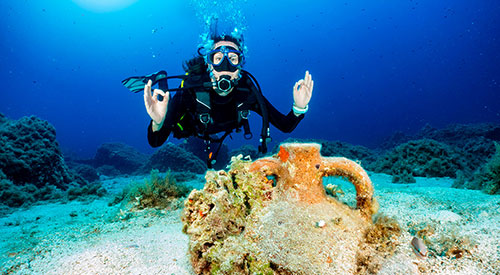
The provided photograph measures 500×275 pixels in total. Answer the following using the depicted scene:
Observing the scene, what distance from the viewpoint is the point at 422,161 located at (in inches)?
291

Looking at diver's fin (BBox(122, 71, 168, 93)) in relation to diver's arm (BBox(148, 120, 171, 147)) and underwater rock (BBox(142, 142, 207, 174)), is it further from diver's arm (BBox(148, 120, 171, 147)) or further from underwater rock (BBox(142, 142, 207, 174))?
underwater rock (BBox(142, 142, 207, 174))

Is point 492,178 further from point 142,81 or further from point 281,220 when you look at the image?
point 142,81

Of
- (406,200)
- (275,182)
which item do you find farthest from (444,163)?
(275,182)

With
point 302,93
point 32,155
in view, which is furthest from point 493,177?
point 32,155

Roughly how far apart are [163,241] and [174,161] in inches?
444

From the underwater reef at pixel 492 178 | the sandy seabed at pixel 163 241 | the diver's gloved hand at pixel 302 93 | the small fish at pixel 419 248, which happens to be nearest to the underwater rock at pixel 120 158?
the sandy seabed at pixel 163 241

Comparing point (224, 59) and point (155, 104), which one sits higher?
point (224, 59)

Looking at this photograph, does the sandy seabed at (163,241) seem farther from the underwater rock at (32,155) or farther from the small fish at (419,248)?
the underwater rock at (32,155)

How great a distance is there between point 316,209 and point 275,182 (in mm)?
637

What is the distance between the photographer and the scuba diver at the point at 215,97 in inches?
158

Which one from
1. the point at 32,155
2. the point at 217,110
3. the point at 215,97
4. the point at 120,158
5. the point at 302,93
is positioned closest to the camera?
the point at 302,93

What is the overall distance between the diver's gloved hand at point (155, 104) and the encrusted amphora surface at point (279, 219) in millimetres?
1598

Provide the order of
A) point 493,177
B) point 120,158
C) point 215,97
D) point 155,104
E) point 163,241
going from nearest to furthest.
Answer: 1. point 163,241
2. point 155,104
3. point 493,177
4. point 215,97
5. point 120,158

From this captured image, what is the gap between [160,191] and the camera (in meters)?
4.64
